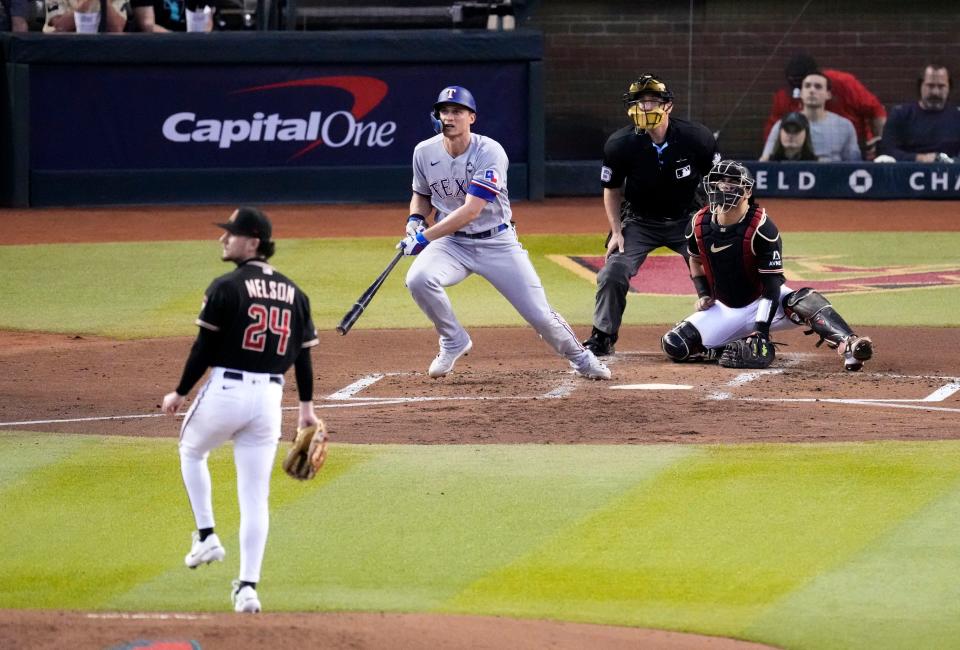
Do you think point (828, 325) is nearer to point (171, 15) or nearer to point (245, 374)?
point (245, 374)

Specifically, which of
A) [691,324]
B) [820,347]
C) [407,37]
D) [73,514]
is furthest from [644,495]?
[407,37]

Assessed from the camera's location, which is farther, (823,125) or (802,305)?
(823,125)

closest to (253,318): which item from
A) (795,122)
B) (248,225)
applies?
(248,225)

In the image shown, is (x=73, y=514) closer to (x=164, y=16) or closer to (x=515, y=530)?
(x=515, y=530)

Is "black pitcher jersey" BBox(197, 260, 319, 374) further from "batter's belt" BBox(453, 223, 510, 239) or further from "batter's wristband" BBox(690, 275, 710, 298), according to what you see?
"batter's wristband" BBox(690, 275, 710, 298)

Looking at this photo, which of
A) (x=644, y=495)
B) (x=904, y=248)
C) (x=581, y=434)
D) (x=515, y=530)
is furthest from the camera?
(x=904, y=248)

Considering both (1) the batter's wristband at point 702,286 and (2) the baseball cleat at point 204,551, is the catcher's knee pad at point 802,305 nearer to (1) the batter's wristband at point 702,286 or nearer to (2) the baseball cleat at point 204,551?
(1) the batter's wristband at point 702,286
